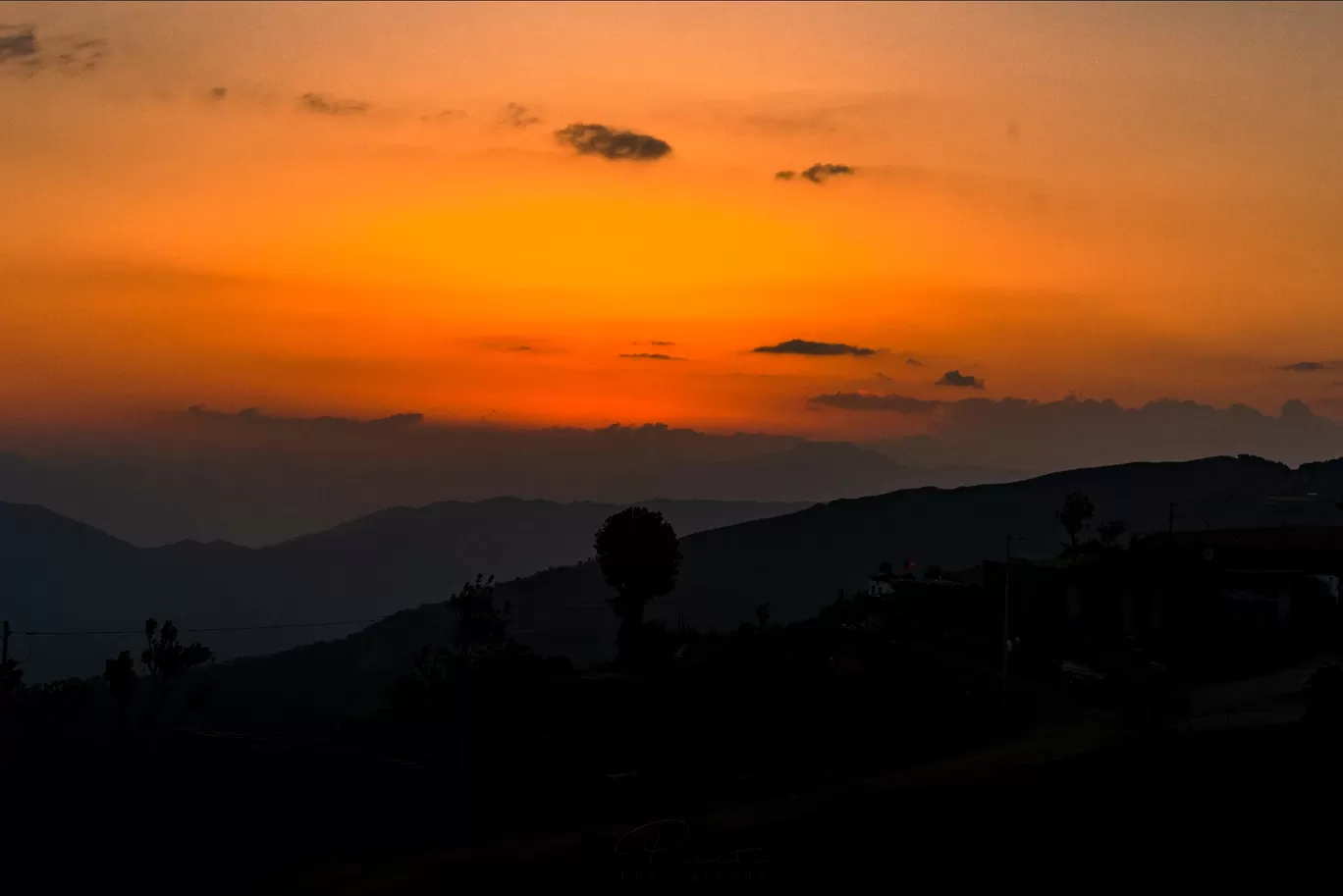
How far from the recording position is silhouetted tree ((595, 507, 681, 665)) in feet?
308

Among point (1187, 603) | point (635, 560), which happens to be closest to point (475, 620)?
point (635, 560)

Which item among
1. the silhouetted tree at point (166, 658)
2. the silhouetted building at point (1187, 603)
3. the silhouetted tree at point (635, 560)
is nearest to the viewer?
the silhouetted building at point (1187, 603)

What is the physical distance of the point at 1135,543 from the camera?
9569 centimetres

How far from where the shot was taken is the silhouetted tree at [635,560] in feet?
308

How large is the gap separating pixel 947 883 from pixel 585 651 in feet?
486

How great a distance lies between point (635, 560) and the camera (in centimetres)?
9406

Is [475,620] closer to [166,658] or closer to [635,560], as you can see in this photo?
[166,658]

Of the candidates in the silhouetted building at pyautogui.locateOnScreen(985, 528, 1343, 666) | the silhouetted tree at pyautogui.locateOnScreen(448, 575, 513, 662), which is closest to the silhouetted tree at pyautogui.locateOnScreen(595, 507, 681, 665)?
the silhouetted tree at pyautogui.locateOnScreen(448, 575, 513, 662)

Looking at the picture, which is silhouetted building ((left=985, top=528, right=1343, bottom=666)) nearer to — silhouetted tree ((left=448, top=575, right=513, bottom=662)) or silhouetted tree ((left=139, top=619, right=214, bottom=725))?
silhouetted tree ((left=448, top=575, right=513, bottom=662))

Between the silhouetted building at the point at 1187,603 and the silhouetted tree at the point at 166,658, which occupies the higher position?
the silhouetted building at the point at 1187,603

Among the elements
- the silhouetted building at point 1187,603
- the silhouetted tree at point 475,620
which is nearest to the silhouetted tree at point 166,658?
the silhouetted tree at point 475,620

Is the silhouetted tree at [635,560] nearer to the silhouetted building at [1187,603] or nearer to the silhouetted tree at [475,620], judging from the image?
the silhouetted tree at [475,620]

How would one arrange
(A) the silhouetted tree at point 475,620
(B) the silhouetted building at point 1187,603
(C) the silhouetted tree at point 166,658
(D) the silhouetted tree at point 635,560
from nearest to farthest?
1. (B) the silhouetted building at point 1187,603
2. (D) the silhouetted tree at point 635,560
3. (C) the silhouetted tree at point 166,658
4. (A) the silhouetted tree at point 475,620

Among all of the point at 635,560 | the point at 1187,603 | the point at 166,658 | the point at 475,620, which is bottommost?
the point at 166,658
